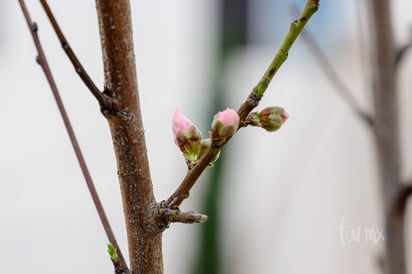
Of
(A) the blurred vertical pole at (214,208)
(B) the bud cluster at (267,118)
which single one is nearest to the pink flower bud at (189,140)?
(B) the bud cluster at (267,118)

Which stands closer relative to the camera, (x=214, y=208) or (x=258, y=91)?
(x=258, y=91)

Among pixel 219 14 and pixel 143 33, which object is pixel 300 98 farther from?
pixel 143 33

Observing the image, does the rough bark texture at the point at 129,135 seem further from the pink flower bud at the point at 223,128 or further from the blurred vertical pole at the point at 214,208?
the blurred vertical pole at the point at 214,208

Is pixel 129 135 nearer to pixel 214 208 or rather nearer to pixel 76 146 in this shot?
pixel 76 146

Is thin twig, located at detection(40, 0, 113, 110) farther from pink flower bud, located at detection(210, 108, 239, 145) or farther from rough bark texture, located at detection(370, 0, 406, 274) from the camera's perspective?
rough bark texture, located at detection(370, 0, 406, 274)

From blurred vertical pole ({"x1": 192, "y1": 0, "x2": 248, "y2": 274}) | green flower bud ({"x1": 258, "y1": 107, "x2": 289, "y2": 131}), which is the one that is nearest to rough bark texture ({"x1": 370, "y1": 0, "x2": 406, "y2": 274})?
green flower bud ({"x1": 258, "y1": 107, "x2": 289, "y2": 131})

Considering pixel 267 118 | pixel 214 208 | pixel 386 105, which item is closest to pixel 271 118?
pixel 267 118
